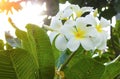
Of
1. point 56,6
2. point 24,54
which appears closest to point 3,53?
point 24,54

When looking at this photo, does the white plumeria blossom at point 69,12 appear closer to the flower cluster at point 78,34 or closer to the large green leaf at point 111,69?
the flower cluster at point 78,34

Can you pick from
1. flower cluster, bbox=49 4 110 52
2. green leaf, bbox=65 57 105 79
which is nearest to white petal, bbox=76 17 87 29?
flower cluster, bbox=49 4 110 52

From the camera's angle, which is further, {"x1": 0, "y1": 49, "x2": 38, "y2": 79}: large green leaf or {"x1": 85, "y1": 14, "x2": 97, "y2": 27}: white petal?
{"x1": 85, "y1": 14, "x2": 97, "y2": 27}: white petal

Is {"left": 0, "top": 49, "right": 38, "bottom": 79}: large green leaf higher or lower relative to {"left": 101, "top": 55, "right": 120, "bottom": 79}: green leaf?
higher

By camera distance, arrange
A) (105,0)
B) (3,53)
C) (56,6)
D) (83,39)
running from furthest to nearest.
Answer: (105,0), (56,6), (83,39), (3,53)

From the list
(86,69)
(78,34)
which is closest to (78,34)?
(78,34)

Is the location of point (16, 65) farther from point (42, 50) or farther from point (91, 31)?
point (91, 31)

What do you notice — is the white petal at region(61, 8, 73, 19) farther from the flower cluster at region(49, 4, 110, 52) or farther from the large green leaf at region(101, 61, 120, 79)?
the large green leaf at region(101, 61, 120, 79)

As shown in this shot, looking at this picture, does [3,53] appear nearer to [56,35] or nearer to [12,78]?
[12,78]
